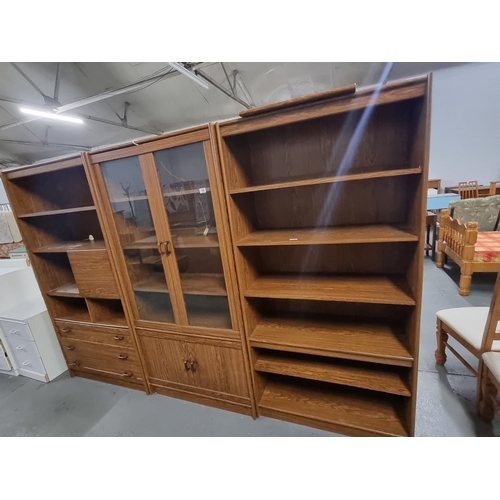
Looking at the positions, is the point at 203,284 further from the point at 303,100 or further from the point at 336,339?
the point at 303,100

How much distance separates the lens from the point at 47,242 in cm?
203

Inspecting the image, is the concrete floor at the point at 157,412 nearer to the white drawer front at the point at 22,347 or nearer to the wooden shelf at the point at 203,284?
the white drawer front at the point at 22,347

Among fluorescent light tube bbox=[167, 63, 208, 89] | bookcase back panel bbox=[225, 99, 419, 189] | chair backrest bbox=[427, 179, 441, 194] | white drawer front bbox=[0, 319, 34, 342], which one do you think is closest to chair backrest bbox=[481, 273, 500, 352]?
Result: bookcase back panel bbox=[225, 99, 419, 189]

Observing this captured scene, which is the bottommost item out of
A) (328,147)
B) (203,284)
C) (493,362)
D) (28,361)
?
(28,361)

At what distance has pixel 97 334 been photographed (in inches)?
75.9

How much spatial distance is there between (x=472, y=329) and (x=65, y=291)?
296 centimetres

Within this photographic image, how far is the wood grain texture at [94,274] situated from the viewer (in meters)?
1.70

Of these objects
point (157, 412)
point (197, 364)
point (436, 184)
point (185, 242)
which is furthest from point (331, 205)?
point (436, 184)

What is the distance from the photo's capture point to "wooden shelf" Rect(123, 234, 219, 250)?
1431 millimetres

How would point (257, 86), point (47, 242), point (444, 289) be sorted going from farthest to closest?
point (257, 86), point (444, 289), point (47, 242)

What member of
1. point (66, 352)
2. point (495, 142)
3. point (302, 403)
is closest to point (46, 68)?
point (66, 352)

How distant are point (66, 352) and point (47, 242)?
0.99 meters
